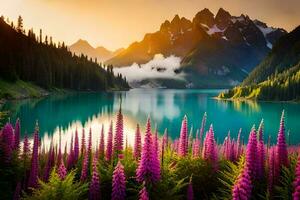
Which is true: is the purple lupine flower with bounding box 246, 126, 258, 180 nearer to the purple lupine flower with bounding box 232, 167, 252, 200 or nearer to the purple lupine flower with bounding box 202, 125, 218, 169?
the purple lupine flower with bounding box 232, 167, 252, 200

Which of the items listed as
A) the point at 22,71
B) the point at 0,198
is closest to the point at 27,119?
the point at 0,198

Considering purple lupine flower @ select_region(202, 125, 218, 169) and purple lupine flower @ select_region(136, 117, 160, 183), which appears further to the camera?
purple lupine flower @ select_region(202, 125, 218, 169)

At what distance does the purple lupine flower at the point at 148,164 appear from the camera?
12586mm

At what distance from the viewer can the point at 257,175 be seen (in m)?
14.7

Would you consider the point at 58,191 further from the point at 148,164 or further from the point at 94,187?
the point at 148,164

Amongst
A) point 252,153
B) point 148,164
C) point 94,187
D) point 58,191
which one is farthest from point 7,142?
point 252,153

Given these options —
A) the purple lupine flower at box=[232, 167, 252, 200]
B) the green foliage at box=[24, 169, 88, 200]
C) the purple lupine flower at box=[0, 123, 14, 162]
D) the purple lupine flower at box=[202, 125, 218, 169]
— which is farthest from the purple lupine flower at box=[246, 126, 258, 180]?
the purple lupine flower at box=[0, 123, 14, 162]

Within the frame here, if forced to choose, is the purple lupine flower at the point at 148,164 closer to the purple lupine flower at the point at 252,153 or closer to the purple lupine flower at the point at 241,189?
the purple lupine flower at the point at 241,189

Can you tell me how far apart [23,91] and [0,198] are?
157 m

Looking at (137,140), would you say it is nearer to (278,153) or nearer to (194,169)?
(194,169)

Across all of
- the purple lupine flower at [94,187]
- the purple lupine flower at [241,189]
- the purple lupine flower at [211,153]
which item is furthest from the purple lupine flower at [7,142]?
the purple lupine flower at [241,189]

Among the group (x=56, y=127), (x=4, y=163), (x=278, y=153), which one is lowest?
(x=56, y=127)

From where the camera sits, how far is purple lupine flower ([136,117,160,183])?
12.6 metres

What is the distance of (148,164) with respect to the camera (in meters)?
12.6
